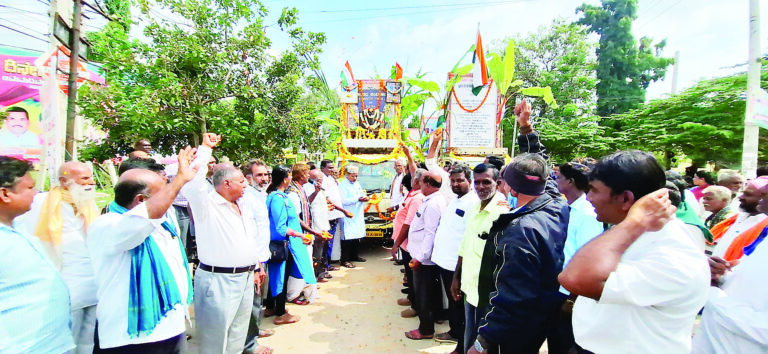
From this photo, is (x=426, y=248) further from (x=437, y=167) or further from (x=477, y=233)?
(x=477, y=233)

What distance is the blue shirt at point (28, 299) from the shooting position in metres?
1.59

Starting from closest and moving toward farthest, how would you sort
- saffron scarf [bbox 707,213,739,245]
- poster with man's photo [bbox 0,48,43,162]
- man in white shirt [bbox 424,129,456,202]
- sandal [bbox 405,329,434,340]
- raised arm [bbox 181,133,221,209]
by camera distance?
raised arm [bbox 181,133,221,209] < saffron scarf [bbox 707,213,739,245] < sandal [bbox 405,329,434,340] < man in white shirt [bbox 424,129,456,202] < poster with man's photo [bbox 0,48,43,162]

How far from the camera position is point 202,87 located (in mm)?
7480

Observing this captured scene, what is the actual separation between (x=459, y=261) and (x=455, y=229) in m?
0.44

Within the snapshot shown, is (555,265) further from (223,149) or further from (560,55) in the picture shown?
(560,55)

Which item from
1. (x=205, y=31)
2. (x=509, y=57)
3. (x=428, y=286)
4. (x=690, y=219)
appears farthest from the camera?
(x=509, y=57)

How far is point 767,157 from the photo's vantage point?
1109cm

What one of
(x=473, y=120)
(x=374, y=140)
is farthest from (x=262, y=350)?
(x=473, y=120)

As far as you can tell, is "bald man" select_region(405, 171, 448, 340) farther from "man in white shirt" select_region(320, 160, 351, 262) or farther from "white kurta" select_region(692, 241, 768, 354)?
"man in white shirt" select_region(320, 160, 351, 262)

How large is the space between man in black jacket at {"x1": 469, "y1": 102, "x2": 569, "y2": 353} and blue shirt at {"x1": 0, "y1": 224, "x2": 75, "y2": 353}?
2.15m

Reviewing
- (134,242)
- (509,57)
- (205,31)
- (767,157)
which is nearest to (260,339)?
(134,242)

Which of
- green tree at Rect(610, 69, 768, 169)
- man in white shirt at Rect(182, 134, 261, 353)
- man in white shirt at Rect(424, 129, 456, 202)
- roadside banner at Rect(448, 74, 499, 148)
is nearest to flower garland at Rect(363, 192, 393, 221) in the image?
man in white shirt at Rect(424, 129, 456, 202)

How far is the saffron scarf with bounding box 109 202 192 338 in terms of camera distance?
2080 mm

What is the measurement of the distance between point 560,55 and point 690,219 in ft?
78.4
